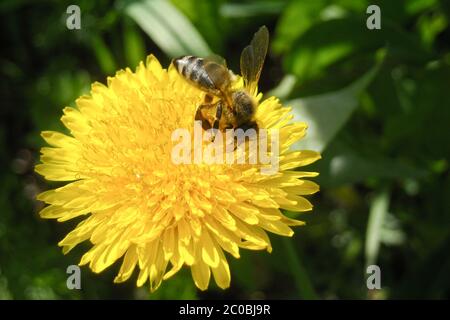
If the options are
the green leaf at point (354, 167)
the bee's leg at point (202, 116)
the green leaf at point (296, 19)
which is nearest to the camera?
the bee's leg at point (202, 116)

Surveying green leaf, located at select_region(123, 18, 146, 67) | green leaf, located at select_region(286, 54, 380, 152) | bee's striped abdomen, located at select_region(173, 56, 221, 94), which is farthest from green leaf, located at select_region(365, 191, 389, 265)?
green leaf, located at select_region(123, 18, 146, 67)

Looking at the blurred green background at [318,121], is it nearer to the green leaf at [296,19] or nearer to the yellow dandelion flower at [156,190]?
the green leaf at [296,19]

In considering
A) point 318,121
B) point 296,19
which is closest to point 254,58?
point 318,121

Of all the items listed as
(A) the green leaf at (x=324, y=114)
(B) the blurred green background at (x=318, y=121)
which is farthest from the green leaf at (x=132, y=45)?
(A) the green leaf at (x=324, y=114)

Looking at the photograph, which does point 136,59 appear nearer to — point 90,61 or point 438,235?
point 90,61

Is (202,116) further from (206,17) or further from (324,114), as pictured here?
(206,17)

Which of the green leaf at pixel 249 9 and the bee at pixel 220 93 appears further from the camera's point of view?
the green leaf at pixel 249 9

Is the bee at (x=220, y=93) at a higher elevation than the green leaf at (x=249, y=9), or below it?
below
